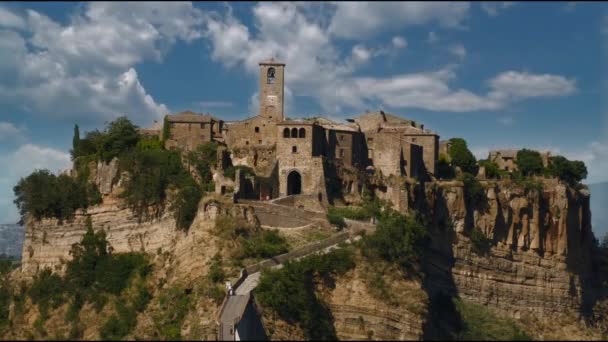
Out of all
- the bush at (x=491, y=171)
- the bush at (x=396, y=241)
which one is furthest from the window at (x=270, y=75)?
the bush at (x=491, y=171)

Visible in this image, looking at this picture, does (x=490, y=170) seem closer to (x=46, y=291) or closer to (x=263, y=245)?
(x=263, y=245)

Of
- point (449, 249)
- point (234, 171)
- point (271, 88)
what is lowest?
point (449, 249)

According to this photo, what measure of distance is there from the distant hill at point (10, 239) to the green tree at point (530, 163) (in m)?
104

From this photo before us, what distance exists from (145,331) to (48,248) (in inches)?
655

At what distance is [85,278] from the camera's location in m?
52.6

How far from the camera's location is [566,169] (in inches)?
2618

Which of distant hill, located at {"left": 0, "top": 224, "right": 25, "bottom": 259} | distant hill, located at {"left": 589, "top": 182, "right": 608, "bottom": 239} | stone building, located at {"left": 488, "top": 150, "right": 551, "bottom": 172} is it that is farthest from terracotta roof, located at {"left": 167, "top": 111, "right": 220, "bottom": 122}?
distant hill, located at {"left": 0, "top": 224, "right": 25, "bottom": 259}

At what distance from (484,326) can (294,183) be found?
13.5m

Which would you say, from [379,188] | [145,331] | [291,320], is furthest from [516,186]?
[145,331]

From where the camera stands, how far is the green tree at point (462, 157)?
2544 inches

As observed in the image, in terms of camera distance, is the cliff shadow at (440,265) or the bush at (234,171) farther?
the cliff shadow at (440,265)

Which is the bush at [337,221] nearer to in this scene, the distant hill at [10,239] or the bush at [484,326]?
the bush at [484,326]

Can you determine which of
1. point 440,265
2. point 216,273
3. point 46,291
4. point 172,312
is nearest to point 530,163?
point 440,265

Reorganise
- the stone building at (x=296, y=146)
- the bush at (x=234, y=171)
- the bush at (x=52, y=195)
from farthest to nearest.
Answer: the bush at (x=52, y=195)
the stone building at (x=296, y=146)
the bush at (x=234, y=171)
